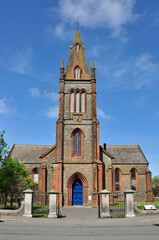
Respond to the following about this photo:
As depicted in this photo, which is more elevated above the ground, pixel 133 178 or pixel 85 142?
pixel 85 142

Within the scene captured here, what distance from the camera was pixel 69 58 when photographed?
38.8 metres

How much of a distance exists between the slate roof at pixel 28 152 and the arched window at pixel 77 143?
494 inches

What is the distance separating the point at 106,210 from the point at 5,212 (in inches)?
302

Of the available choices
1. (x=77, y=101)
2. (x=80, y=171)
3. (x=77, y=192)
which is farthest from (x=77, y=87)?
(x=77, y=192)

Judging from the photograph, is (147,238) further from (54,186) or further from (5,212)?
(54,186)

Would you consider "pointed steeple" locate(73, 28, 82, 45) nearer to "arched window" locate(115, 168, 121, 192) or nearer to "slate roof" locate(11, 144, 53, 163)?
"slate roof" locate(11, 144, 53, 163)

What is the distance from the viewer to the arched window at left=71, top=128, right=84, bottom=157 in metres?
32.8

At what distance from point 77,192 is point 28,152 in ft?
57.6

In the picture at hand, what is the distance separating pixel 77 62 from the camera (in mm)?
37500

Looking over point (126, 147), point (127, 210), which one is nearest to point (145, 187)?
point (126, 147)

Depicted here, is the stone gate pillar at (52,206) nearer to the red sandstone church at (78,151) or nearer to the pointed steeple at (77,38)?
the red sandstone church at (78,151)

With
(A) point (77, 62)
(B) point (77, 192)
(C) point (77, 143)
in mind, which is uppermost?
Result: (A) point (77, 62)

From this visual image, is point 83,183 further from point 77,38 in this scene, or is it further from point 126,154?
point 77,38

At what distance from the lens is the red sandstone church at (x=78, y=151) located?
1223 inches
